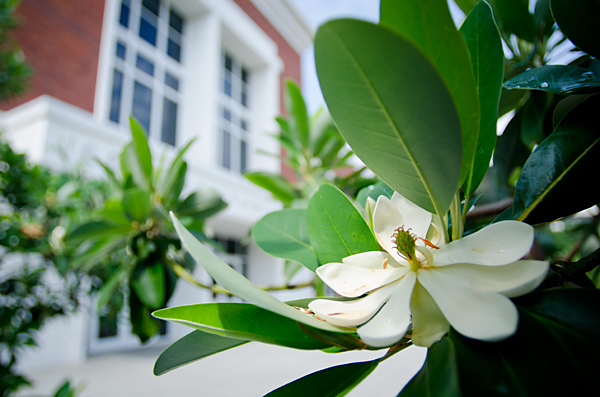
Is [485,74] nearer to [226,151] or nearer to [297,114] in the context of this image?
[297,114]

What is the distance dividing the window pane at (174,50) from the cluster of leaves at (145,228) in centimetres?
639

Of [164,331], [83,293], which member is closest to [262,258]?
[164,331]

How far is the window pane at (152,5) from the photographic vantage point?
585 centimetres

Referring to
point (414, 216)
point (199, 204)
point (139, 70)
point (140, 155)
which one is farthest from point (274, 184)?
point (139, 70)

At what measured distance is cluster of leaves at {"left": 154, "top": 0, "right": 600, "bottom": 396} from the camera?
0.17 m

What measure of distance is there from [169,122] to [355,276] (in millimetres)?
6319

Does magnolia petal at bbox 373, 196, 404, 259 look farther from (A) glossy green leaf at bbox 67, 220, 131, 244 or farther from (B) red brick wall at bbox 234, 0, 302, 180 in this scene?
(B) red brick wall at bbox 234, 0, 302, 180

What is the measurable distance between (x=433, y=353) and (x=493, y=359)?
0.09 feet

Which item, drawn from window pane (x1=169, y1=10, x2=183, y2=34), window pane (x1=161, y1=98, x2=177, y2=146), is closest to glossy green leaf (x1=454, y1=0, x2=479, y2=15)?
window pane (x1=161, y1=98, x2=177, y2=146)

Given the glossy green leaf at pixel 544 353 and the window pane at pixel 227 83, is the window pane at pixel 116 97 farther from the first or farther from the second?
the glossy green leaf at pixel 544 353

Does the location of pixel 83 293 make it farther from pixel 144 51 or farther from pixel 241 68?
pixel 241 68

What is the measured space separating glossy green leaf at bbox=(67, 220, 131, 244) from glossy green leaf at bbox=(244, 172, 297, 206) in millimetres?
308

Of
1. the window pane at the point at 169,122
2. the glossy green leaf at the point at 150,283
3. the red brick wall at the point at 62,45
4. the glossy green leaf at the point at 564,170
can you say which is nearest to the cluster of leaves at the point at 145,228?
the glossy green leaf at the point at 150,283

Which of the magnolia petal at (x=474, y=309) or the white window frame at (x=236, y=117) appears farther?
the white window frame at (x=236, y=117)
